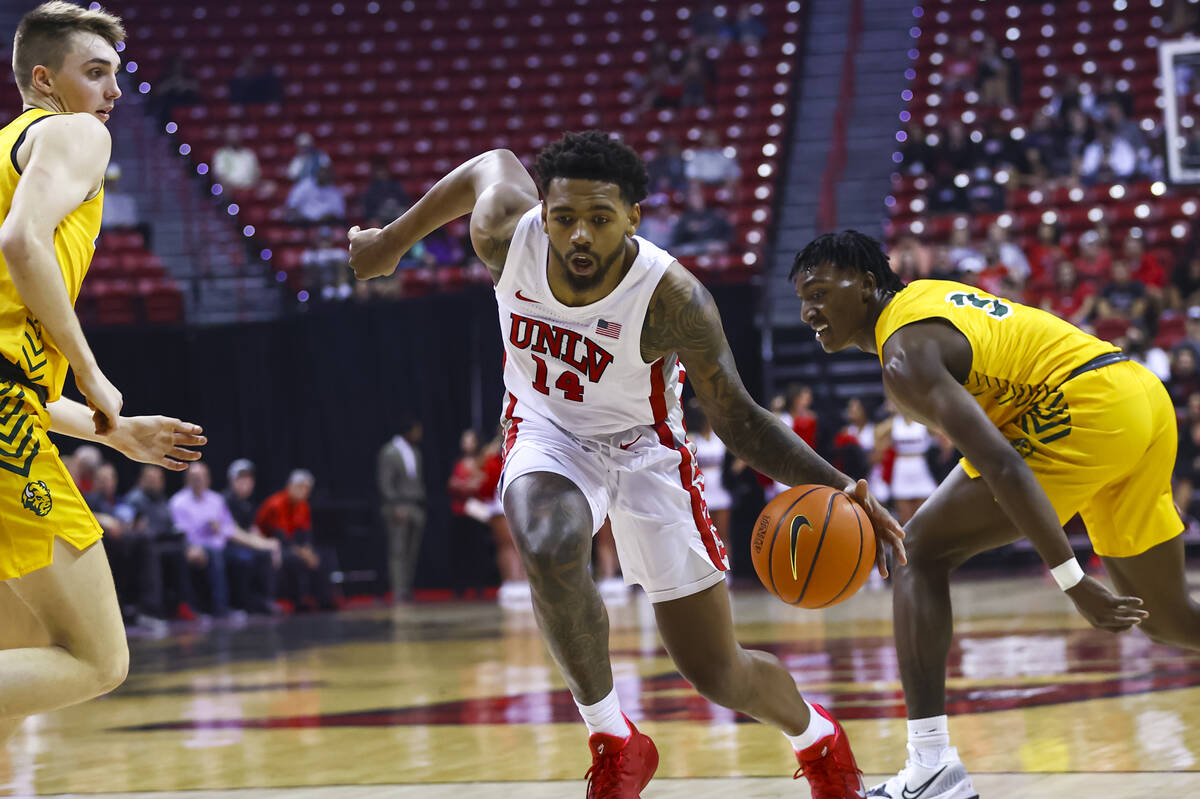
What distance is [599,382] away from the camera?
4.00m

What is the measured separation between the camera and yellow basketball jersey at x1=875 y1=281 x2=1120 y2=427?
162 inches

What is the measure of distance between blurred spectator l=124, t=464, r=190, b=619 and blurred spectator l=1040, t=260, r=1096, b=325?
317 inches

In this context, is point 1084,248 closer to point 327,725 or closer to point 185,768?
point 327,725

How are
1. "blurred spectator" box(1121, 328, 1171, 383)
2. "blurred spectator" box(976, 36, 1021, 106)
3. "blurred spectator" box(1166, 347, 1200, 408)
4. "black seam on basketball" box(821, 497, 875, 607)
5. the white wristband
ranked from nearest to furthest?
the white wristband, "black seam on basketball" box(821, 497, 875, 607), "blurred spectator" box(1121, 328, 1171, 383), "blurred spectator" box(1166, 347, 1200, 408), "blurred spectator" box(976, 36, 1021, 106)

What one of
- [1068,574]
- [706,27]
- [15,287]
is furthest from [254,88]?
[1068,574]

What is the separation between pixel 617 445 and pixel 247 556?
959 centimetres

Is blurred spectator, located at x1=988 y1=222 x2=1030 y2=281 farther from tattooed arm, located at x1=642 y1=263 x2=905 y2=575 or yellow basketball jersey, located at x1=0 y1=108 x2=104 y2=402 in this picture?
yellow basketball jersey, located at x1=0 y1=108 x2=104 y2=402

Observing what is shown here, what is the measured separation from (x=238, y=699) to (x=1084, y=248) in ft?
32.0

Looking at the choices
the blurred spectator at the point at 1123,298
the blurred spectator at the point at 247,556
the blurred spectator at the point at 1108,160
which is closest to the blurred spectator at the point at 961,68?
the blurred spectator at the point at 1108,160

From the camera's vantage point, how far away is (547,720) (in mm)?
6039

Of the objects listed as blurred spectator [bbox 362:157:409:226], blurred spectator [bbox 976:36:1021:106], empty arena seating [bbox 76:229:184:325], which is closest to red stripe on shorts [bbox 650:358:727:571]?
empty arena seating [bbox 76:229:184:325]

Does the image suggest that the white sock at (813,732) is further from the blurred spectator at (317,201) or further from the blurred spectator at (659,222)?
the blurred spectator at (317,201)

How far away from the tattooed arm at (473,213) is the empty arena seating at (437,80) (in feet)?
40.4

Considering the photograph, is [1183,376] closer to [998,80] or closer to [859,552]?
[998,80]
